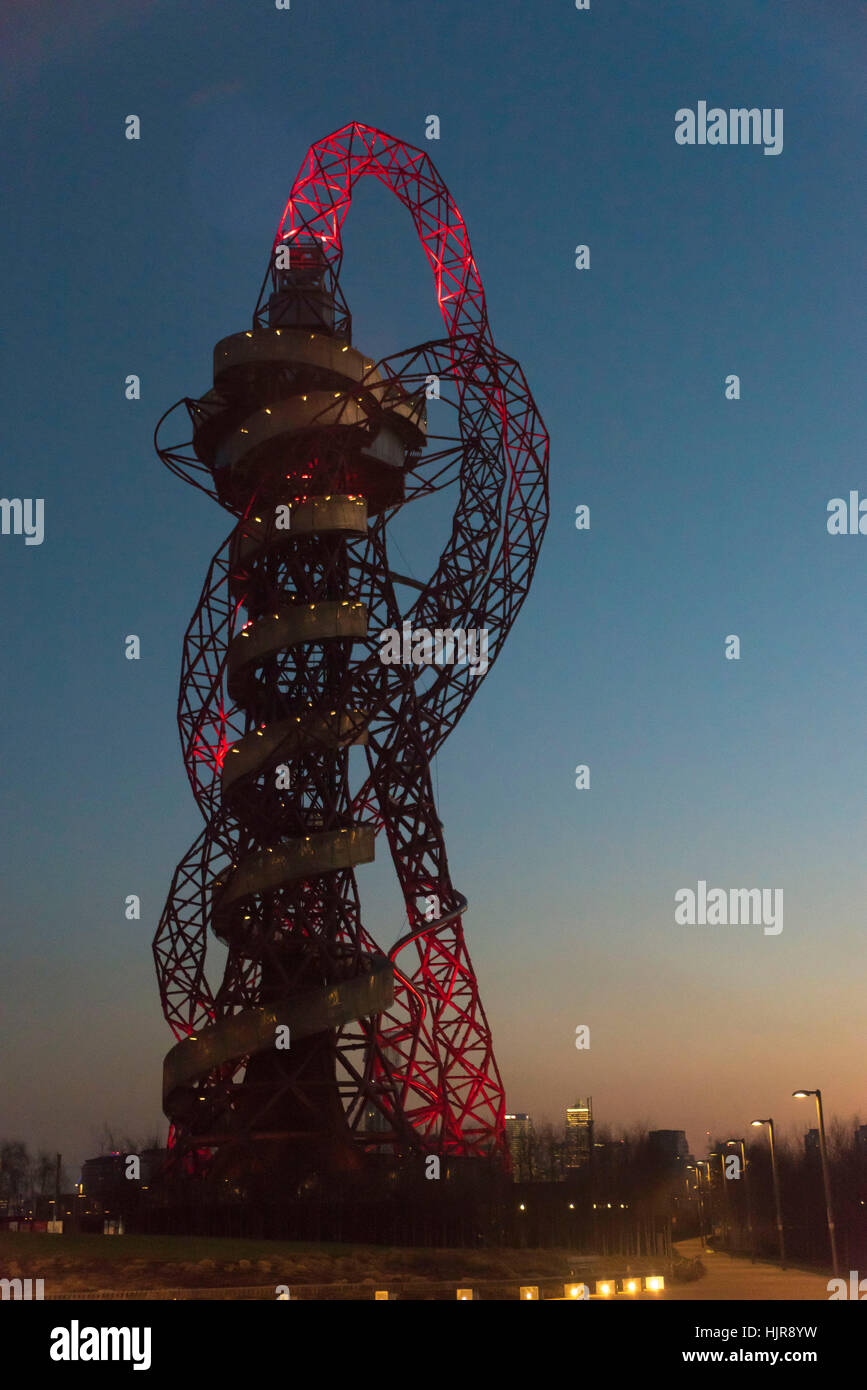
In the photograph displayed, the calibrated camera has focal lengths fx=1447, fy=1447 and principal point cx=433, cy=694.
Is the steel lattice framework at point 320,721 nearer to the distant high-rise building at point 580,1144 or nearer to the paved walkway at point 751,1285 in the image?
the paved walkway at point 751,1285

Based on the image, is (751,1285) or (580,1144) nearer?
(751,1285)

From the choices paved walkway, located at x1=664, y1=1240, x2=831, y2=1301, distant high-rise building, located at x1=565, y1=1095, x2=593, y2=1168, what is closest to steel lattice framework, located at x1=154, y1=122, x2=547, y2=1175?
paved walkway, located at x1=664, y1=1240, x2=831, y2=1301

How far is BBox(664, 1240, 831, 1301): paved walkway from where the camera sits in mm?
31797

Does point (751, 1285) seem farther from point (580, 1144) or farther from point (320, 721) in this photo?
point (580, 1144)

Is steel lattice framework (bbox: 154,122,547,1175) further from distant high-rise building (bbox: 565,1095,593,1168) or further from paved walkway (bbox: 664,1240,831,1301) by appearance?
distant high-rise building (bbox: 565,1095,593,1168)

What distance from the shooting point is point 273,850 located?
44688mm

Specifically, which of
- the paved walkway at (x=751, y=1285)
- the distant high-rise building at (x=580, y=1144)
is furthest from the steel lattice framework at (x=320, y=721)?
the distant high-rise building at (x=580, y=1144)

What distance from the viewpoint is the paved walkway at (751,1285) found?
31797mm

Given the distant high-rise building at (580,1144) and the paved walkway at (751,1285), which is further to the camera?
the distant high-rise building at (580,1144)

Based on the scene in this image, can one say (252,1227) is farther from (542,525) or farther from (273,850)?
(542,525)

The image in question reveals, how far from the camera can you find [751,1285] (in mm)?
36625

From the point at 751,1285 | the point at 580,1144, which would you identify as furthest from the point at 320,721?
the point at 580,1144

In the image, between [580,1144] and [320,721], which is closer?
[320,721]
